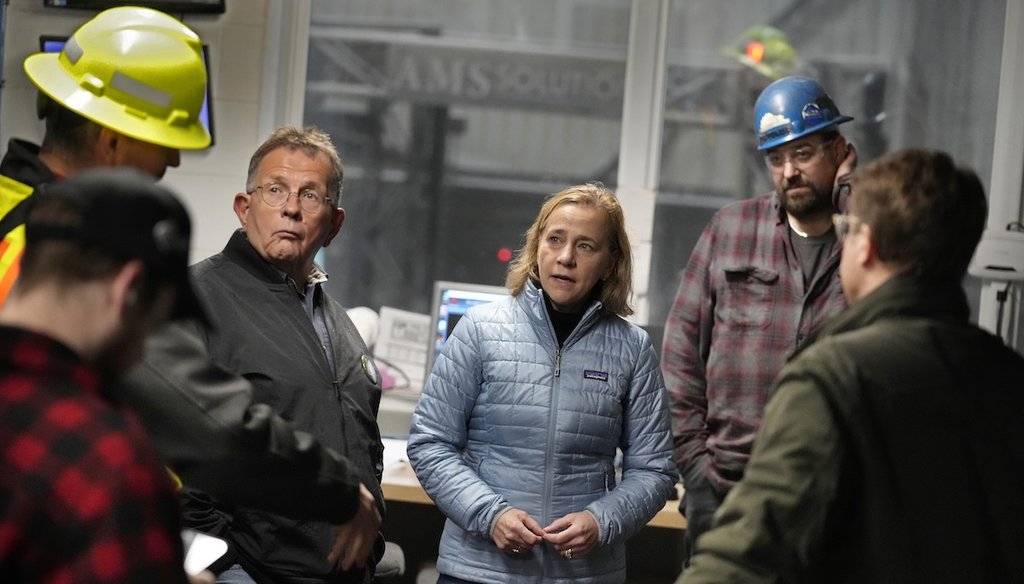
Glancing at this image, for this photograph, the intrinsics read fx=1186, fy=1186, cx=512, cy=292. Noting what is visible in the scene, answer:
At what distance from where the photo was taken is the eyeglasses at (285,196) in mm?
2283

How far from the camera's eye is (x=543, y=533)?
2.43m

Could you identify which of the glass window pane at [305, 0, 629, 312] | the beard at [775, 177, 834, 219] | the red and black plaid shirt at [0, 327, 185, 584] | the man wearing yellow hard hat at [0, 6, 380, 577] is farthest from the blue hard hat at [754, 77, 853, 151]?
the red and black plaid shirt at [0, 327, 185, 584]

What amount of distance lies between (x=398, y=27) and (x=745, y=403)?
2.42 metres

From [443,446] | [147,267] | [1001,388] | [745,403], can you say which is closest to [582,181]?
[745,403]

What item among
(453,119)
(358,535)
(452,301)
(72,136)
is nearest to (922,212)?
(358,535)

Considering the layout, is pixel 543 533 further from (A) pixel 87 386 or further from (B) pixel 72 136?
(A) pixel 87 386

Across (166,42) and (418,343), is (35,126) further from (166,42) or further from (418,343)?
(166,42)

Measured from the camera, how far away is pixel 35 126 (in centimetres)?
433

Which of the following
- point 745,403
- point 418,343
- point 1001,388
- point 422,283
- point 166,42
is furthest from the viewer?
point 422,283

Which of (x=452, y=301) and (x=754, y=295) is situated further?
(x=452, y=301)

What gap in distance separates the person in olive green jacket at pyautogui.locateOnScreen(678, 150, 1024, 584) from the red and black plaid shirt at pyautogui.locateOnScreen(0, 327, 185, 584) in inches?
30.4

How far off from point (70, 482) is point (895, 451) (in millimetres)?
994

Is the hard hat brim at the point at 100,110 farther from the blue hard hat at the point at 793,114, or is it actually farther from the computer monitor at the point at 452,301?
the computer monitor at the point at 452,301

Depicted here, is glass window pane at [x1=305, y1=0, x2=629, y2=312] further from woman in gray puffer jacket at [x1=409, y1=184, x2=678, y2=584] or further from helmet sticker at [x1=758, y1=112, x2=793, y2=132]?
woman in gray puffer jacket at [x1=409, y1=184, x2=678, y2=584]
